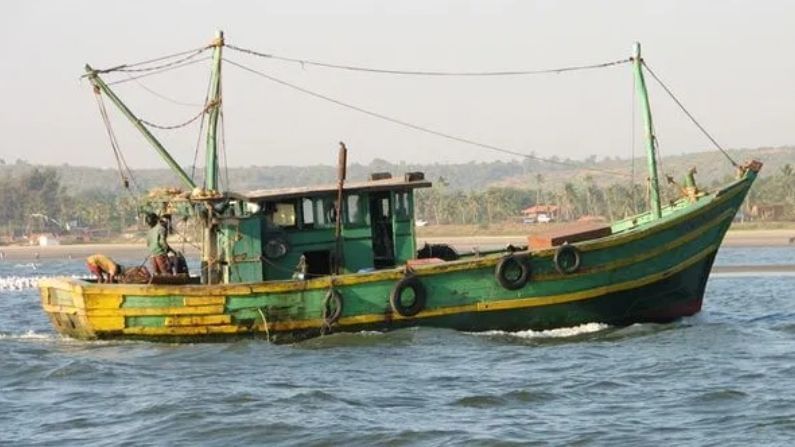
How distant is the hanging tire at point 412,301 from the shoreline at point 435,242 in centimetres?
4938

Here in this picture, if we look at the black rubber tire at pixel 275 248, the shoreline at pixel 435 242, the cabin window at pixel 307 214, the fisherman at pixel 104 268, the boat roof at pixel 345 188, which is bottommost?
the shoreline at pixel 435 242

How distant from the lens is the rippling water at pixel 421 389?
14.8 meters

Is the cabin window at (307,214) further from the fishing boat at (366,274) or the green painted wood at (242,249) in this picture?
the green painted wood at (242,249)

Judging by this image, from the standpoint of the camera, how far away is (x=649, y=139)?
2247cm

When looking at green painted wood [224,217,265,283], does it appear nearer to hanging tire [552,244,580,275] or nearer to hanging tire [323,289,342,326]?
hanging tire [323,289,342,326]

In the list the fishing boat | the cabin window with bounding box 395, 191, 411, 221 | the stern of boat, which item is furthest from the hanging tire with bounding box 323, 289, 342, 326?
the stern of boat

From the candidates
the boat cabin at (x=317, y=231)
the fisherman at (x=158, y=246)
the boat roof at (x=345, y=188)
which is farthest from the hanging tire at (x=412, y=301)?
the fisherman at (x=158, y=246)

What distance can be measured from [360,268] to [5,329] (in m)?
9.36

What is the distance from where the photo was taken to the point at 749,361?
1908 centimetres

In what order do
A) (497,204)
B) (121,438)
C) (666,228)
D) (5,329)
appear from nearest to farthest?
(121,438) < (666,228) < (5,329) < (497,204)

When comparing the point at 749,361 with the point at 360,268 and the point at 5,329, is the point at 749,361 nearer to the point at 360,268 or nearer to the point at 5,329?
the point at 360,268

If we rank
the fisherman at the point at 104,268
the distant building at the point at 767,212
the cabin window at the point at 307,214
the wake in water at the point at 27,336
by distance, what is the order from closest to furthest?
1. the cabin window at the point at 307,214
2. the fisherman at the point at 104,268
3. the wake in water at the point at 27,336
4. the distant building at the point at 767,212

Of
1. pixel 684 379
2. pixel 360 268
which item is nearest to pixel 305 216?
Result: pixel 360 268

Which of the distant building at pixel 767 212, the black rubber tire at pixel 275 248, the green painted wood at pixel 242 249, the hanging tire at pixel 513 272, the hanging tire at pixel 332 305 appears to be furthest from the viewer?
the distant building at pixel 767 212
